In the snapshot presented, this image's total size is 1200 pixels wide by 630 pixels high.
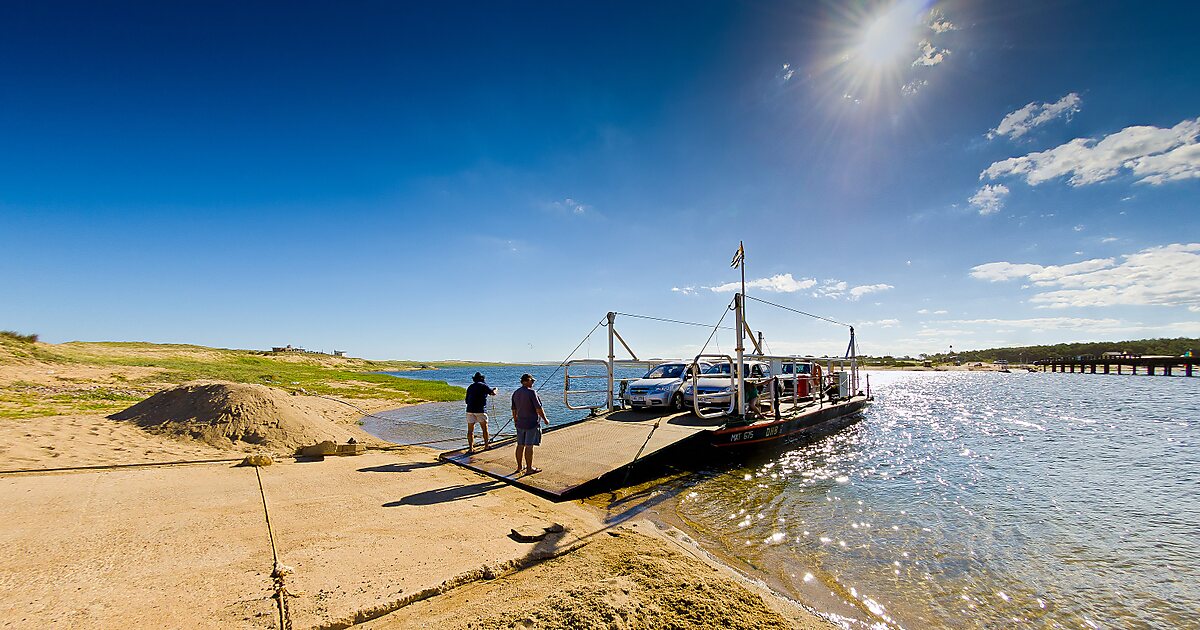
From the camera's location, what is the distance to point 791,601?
5.02 m

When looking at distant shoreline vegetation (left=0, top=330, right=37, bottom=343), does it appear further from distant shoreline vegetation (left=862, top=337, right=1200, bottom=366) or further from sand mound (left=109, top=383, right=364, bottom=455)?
distant shoreline vegetation (left=862, top=337, right=1200, bottom=366)

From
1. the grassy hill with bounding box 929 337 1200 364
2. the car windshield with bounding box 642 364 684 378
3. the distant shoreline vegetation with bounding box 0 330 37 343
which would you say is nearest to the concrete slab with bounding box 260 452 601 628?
the car windshield with bounding box 642 364 684 378

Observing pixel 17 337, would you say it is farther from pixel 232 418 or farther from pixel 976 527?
pixel 976 527

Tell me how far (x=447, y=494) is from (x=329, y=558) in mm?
3005

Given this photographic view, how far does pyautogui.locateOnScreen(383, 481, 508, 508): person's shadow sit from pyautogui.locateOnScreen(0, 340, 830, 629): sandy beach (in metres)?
0.04

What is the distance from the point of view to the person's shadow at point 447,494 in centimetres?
716

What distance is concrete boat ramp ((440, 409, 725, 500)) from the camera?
28.6 ft

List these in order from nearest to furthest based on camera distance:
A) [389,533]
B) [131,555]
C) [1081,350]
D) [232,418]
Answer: [131,555]
[389,533]
[232,418]
[1081,350]

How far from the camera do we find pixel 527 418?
30.0 ft

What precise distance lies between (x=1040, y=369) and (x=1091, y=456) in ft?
455

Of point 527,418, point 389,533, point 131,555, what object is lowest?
point 389,533

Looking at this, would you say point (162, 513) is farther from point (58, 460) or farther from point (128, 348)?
point (128, 348)

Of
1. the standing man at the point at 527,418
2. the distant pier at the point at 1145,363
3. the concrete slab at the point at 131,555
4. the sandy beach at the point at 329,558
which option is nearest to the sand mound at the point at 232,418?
the sandy beach at the point at 329,558

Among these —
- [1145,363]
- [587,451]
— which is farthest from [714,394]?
[1145,363]
